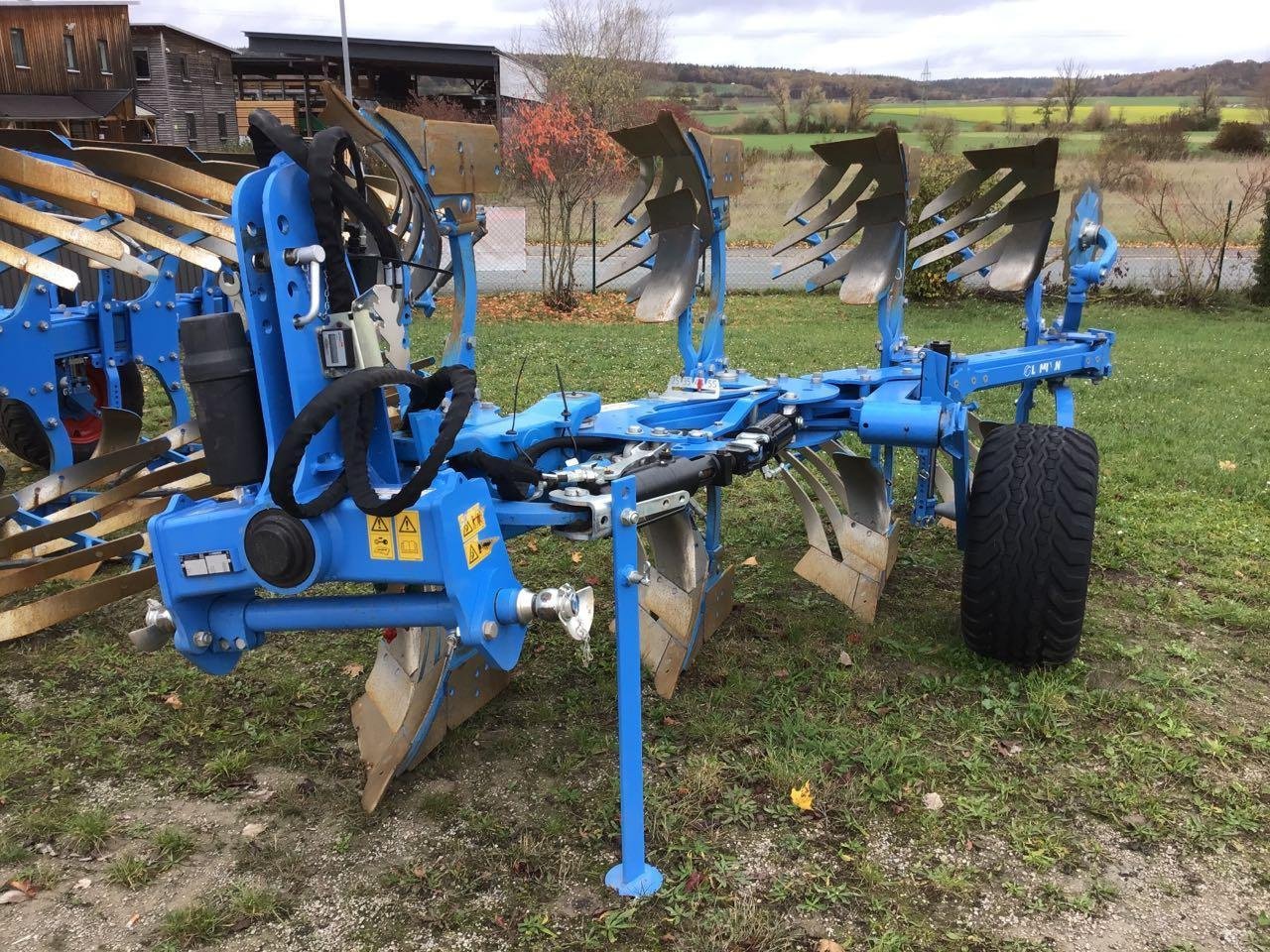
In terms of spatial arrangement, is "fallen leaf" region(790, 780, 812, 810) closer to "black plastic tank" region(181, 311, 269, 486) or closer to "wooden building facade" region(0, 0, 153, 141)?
"black plastic tank" region(181, 311, 269, 486)

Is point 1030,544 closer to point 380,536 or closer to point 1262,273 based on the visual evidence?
point 380,536

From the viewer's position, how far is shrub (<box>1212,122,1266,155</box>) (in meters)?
26.4

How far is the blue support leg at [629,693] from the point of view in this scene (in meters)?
2.72

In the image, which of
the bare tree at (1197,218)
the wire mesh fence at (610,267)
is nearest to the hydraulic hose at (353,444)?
the wire mesh fence at (610,267)

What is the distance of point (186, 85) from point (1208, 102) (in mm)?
33992

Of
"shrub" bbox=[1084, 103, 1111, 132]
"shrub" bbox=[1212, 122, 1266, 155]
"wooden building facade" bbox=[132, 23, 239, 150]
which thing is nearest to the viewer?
"shrub" bbox=[1212, 122, 1266, 155]

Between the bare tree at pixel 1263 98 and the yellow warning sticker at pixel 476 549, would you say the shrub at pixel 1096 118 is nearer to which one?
the bare tree at pixel 1263 98

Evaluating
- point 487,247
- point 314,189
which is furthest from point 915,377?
point 487,247

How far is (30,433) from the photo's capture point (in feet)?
23.8

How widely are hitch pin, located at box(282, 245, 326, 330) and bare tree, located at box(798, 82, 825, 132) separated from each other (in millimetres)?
28566

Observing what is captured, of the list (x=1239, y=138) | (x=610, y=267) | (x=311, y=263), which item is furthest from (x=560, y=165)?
(x=1239, y=138)

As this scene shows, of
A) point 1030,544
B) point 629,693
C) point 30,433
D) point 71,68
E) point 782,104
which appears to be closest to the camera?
point 629,693

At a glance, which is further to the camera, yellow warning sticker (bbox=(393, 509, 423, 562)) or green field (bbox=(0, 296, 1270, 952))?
green field (bbox=(0, 296, 1270, 952))

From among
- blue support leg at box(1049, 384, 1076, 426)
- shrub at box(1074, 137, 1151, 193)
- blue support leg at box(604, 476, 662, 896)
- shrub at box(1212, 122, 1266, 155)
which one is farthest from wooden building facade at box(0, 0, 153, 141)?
shrub at box(1212, 122, 1266, 155)
